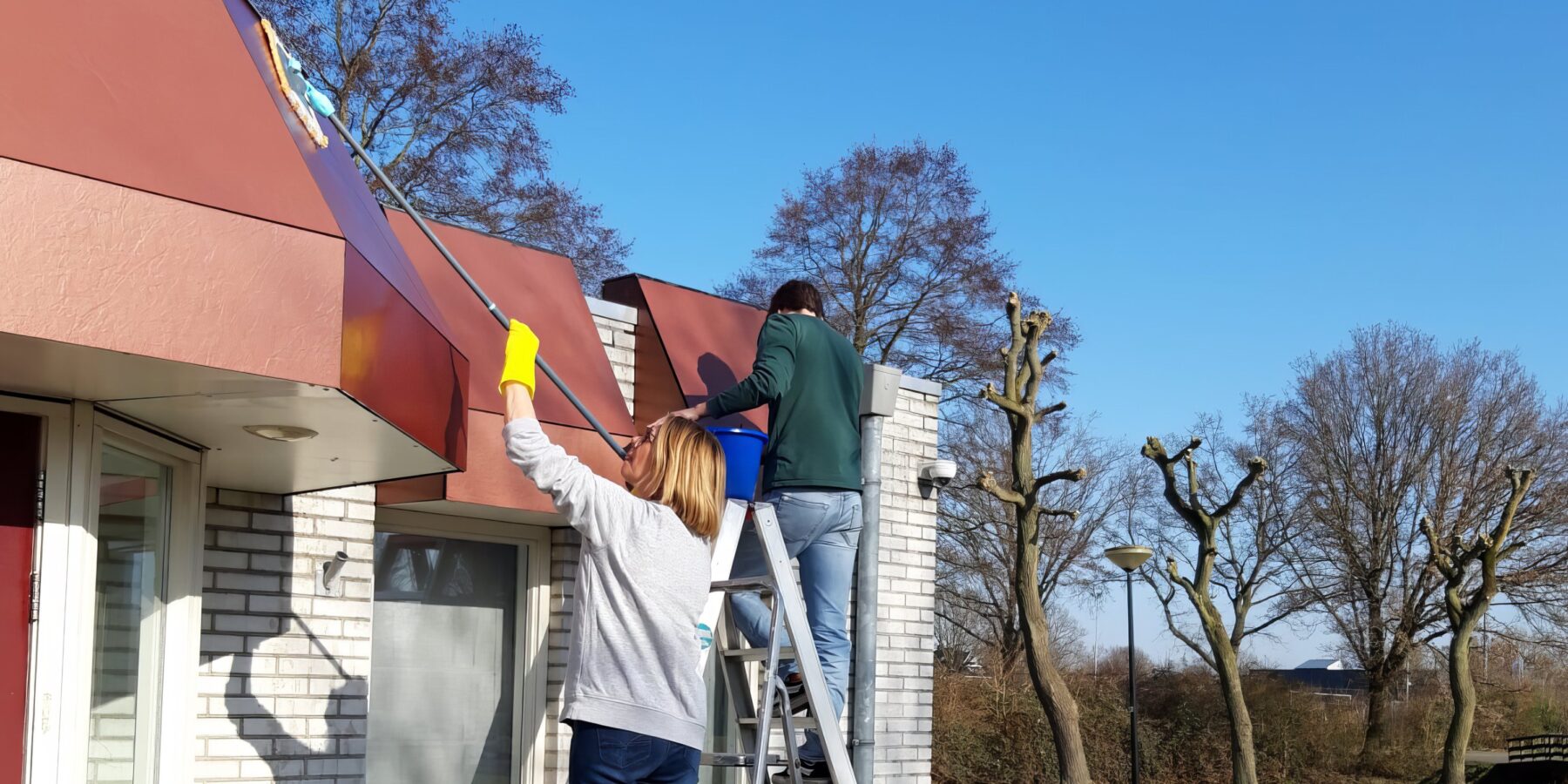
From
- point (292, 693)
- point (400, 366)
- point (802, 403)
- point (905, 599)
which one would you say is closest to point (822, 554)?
point (802, 403)

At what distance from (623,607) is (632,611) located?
25mm

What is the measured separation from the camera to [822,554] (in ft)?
19.1

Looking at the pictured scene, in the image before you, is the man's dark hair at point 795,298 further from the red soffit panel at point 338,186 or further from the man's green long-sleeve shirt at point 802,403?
the red soffit panel at point 338,186

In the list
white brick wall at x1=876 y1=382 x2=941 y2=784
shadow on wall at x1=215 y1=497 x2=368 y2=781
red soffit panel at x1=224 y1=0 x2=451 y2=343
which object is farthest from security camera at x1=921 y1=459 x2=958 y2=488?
red soffit panel at x1=224 y1=0 x2=451 y2=343

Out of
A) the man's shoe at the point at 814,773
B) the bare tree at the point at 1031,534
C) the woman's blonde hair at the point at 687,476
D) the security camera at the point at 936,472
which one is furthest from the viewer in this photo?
the bare tree at the point at 1031,534

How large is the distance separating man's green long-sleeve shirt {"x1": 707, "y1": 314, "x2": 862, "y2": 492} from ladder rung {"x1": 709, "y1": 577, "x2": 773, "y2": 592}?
2.74 ft

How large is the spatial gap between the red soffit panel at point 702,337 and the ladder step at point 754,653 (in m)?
2.61

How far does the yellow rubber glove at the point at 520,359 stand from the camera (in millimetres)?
3932

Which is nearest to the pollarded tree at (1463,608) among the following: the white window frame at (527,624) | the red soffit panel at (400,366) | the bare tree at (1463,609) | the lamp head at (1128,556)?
the bare tree at (1463,609)

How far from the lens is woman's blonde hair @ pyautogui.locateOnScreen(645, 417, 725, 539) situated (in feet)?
12.7

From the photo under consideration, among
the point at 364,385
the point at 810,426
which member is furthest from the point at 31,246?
the point at 810,426

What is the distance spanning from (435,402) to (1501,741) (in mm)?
33706

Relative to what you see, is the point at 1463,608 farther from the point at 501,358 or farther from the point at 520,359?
the point at 520,359

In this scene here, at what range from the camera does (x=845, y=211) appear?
2819 cm
